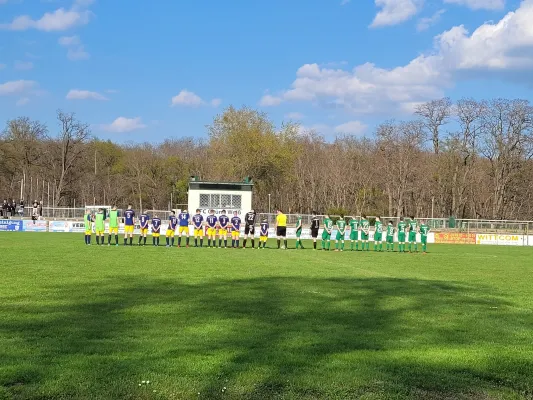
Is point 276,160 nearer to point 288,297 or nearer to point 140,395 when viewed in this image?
point 288,297

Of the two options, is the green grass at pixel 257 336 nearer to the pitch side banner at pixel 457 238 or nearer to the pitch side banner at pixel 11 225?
the pitch side banner at pixel 457 238

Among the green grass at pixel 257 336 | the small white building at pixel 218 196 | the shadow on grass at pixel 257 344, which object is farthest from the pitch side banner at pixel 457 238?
the shadow on grass at pixel 257 344

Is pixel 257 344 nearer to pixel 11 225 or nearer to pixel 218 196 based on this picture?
pixel 218 196

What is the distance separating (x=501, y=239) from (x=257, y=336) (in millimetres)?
41385

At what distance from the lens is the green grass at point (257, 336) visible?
602cm

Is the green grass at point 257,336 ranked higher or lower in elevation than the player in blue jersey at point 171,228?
lower

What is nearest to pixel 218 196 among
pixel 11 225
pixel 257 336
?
pixel 11 225

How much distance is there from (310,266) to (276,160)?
50.8 metres

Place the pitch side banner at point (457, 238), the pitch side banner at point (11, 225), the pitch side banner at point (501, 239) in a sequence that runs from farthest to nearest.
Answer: the pitch side banner at point (11, 225)
the pitch side banner at point (457, 238)
the pitch side banner at point (501, 239)

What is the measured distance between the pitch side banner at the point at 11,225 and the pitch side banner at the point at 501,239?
34.5 m

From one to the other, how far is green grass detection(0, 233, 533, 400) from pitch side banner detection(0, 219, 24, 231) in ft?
106

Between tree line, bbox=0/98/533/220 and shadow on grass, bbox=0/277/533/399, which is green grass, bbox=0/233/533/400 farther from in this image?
tree line, bbox=0/98/533/220

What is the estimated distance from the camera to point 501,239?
150ft

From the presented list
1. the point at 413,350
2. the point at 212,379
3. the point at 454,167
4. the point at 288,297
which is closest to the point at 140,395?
the point at 212,379
